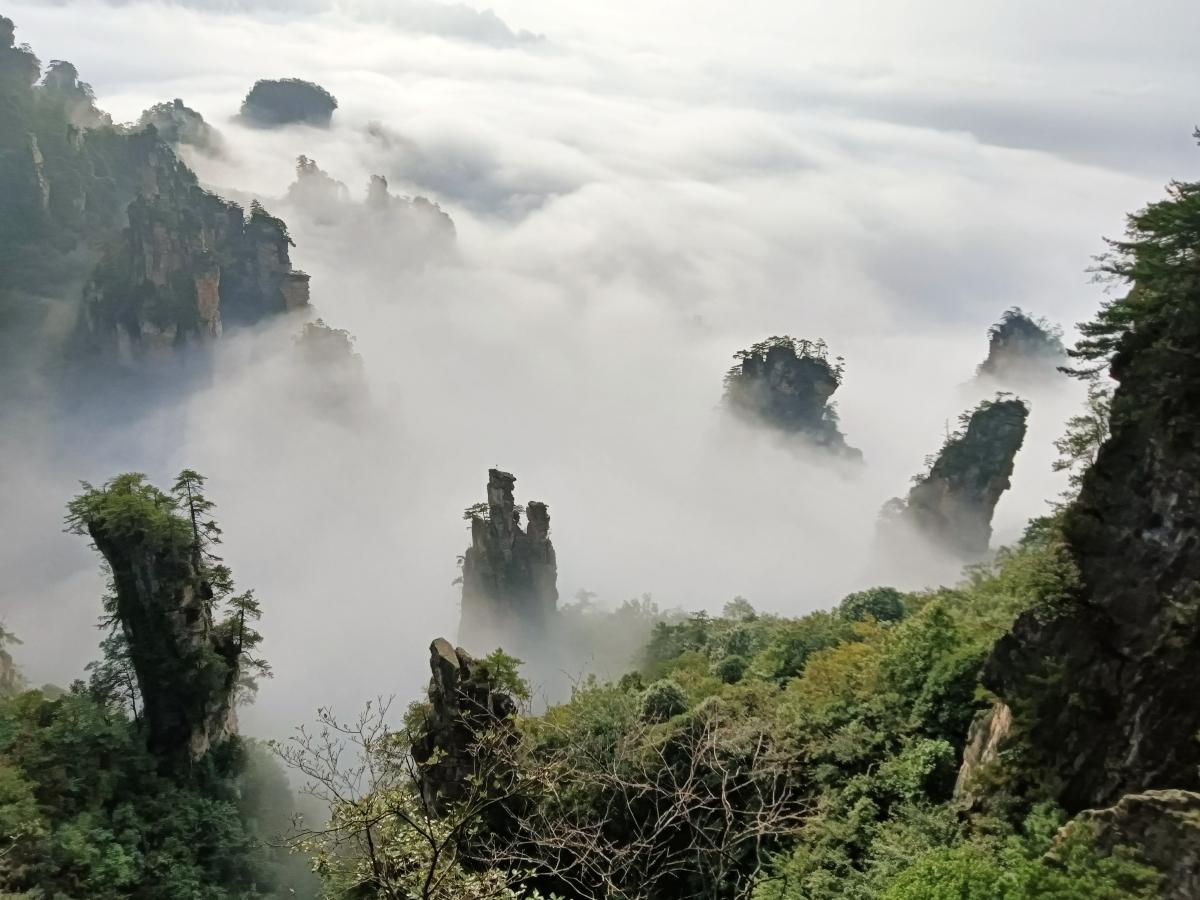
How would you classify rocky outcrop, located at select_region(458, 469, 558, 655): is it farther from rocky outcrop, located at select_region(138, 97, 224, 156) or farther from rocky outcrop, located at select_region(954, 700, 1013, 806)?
rocky outcrop, located at select_region(138, 97, 224, 156)

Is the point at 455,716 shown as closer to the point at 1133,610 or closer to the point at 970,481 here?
the point at 1133,610

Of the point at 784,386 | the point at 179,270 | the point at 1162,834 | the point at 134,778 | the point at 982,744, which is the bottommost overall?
the point at 1162,834

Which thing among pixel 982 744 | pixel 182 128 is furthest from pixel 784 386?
pixel 182 128

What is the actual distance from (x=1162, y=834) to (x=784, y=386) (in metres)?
95.4

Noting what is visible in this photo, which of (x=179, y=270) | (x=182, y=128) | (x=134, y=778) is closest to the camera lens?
(x=134, y=778)

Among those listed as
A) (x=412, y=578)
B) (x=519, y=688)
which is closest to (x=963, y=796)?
(x=519, y=688)

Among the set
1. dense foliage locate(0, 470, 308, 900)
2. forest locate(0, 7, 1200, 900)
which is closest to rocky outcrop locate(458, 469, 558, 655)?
forest locate(0, 7, 1200, 900)

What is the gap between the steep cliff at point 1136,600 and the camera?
1044cm

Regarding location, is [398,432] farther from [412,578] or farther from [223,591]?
[223,591]

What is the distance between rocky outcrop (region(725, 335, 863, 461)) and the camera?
323 ft

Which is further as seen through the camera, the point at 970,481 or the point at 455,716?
the point at 970,481

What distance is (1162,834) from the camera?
837 centimetres

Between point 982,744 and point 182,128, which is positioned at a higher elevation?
point 182,128

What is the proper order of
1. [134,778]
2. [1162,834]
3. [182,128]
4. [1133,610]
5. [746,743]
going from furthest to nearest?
[182,128] < [134,778] < [746,743] < [1133,610] < [1162,834]
